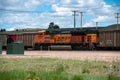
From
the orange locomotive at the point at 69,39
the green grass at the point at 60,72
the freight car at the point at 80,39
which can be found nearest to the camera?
the green grass at the point at 60,72

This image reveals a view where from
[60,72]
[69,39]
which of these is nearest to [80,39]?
[69,39]

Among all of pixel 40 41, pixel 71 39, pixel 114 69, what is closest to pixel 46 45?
pixel 40 41

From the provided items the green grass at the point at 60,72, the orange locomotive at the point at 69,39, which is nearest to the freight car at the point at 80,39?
the orange locomotive at the point at 69,39

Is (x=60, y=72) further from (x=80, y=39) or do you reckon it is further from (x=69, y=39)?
(x=69, y=39)

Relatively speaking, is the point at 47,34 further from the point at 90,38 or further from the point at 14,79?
the point at 14,79

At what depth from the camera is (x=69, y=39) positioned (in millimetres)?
56750

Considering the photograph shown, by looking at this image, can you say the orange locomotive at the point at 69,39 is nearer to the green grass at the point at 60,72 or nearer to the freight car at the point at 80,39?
the freight car at the point at 80,39

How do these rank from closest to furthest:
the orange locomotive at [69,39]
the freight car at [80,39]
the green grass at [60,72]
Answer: the green grass at [60,72]
the freight car at [80,39]
the orange locomotive at [69,39]

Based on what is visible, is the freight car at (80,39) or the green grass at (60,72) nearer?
the green grass at (60,72)

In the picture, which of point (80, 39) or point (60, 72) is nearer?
point (60, 72)

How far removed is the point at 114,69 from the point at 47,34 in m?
47.9

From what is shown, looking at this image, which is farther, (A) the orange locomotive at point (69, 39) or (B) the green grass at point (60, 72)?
(A) the orange locomotive at point (69, 39)

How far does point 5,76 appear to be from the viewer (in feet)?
34.4

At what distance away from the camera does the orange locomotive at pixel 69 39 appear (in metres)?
55.6
